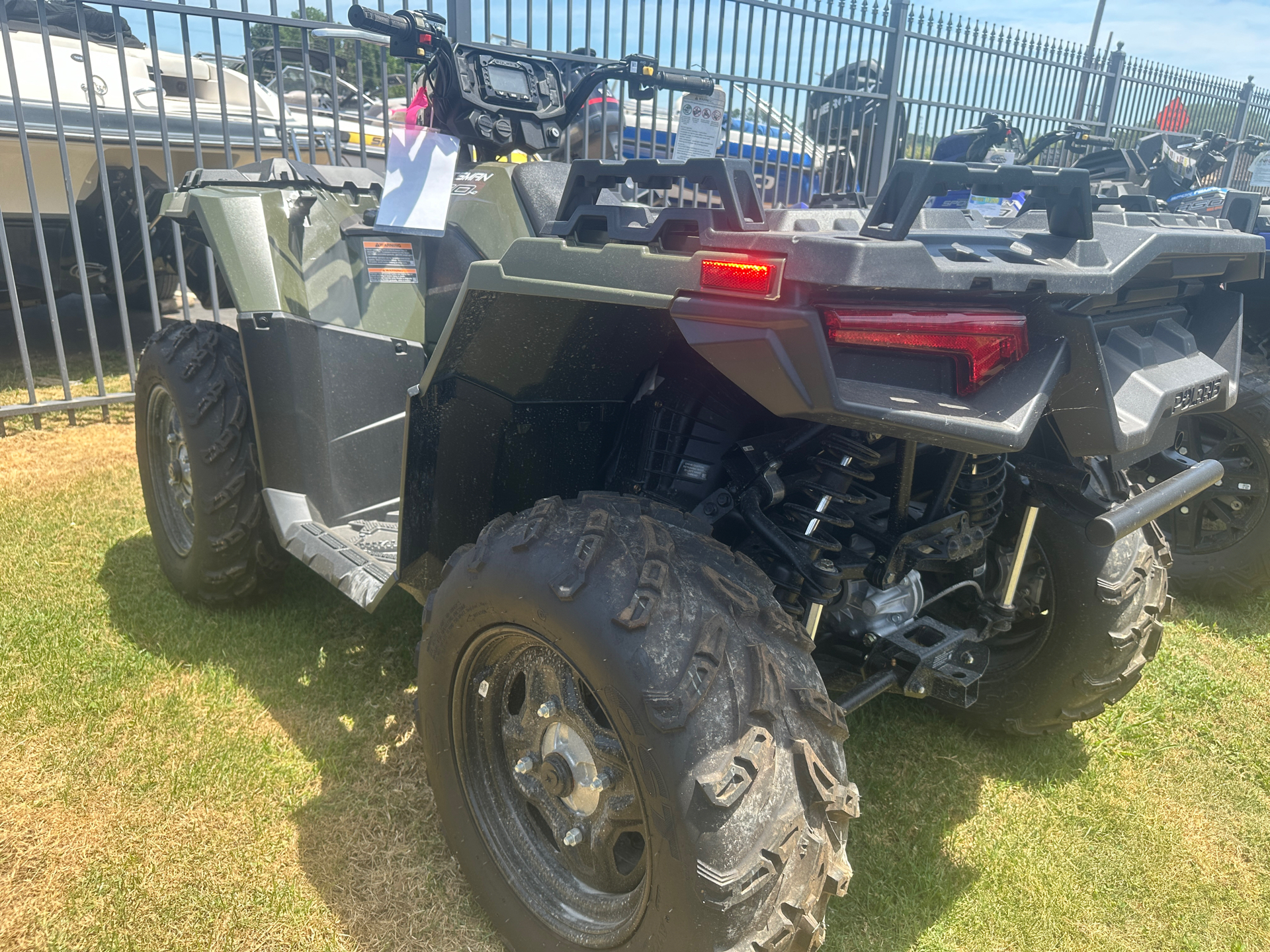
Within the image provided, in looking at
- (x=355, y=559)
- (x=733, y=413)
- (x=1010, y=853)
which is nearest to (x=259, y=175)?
(x=355, y=559)

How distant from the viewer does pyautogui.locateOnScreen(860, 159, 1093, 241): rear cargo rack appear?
135 centimetres

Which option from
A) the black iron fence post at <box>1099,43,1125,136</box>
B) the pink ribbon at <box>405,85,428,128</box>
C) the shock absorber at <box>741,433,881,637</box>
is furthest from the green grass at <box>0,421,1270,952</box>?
the black iron fence post at <box>1099,43,1125,136</box>

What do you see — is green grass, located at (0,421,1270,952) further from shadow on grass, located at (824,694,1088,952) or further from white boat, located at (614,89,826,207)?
white boat, located at (614,89,826,207)

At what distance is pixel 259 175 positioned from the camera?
3234 mm

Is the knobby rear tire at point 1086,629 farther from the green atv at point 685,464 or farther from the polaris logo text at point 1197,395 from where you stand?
the polaris logo text at point 1197,395

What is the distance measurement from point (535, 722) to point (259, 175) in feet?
7.77

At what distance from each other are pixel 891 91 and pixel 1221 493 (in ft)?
21.6

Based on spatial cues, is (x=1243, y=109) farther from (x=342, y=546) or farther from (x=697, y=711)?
(x=697, y=711)

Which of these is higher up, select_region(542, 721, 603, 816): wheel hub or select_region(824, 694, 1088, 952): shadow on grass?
select_region(542, 721, 603, 816): wheel hub

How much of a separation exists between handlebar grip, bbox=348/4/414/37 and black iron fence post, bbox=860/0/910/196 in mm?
6891

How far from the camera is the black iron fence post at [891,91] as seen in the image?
8.91 meters

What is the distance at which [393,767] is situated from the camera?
2.67 m

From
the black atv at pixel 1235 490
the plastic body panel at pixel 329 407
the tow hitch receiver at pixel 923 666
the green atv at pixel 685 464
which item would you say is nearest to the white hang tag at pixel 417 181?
the green atv at pixel 685 464

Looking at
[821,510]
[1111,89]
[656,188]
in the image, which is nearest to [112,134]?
[656,188]
